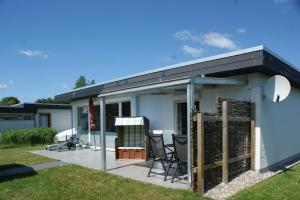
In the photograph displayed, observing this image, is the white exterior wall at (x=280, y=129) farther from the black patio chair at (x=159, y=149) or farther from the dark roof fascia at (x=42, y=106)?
the dark roof fascia at (x=42, y=106)

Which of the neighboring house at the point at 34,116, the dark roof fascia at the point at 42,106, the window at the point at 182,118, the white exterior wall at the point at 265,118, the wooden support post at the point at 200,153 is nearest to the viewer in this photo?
the wooden support post at the point at 200,153

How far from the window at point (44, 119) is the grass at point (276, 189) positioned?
2089 centimetres

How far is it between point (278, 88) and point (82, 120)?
37.4 feet

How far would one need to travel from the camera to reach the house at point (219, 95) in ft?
22.2

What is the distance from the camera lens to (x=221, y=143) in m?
6.62

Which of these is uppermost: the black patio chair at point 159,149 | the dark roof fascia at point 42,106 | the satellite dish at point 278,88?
the satellite dish at point 278,88

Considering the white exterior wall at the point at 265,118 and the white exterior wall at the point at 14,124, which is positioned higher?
the white exterior wall at the point at 265,118

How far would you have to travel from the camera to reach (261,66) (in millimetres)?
6711

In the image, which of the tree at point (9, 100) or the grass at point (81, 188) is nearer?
the grass at point (81, 188)

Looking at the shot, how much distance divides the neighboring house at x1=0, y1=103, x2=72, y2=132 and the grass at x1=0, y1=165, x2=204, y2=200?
53.3 ft

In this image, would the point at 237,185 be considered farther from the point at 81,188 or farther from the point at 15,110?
the point at 15,110

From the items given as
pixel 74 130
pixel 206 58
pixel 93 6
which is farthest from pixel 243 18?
pixel 74 130


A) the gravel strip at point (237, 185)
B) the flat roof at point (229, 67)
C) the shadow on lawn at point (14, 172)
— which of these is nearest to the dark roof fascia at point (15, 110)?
the shadow on lawn at point (14, 172)

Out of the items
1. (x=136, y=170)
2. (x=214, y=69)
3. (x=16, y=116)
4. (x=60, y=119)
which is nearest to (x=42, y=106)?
(x=16, y=116)
